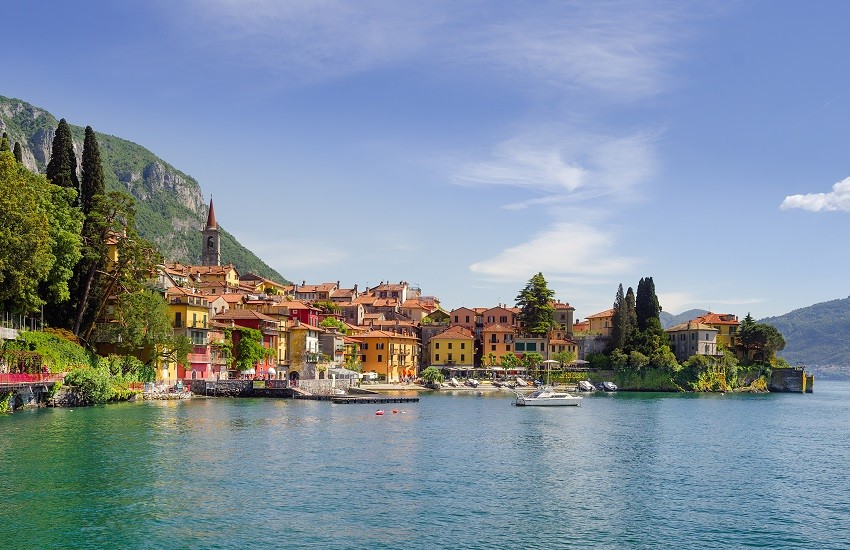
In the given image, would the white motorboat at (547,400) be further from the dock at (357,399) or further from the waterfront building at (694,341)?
the waterfront building at (694,341)

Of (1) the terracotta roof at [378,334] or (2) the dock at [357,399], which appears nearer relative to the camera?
(2) the dock at [357,399]

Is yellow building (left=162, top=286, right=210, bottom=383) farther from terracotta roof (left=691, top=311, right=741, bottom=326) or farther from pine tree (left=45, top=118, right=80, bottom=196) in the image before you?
terracotta roof (left=691, top=311, right=741, bottom=326)

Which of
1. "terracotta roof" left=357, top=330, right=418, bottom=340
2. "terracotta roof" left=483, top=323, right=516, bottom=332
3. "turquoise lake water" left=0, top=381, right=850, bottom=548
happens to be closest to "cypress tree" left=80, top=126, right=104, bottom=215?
"turquoise lake water" left=0, top=381, right=850, bottom=548

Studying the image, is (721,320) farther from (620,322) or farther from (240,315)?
(240,315)

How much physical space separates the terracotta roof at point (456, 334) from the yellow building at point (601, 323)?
20113 millimetres

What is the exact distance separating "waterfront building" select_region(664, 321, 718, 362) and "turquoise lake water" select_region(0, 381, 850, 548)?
66994mm

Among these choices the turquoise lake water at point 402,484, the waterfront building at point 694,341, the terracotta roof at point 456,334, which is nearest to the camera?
the turquoise lake water at point 402,484

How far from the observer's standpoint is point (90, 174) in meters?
68.7

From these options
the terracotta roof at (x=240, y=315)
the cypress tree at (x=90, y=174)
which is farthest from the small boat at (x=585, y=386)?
the cypress tree at (x=90, y=174)

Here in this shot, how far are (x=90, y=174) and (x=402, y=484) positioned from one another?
154 ft

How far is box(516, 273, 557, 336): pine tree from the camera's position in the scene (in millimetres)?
129250

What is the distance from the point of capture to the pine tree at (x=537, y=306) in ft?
424

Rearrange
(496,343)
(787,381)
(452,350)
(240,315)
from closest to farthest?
(240,315) → (787,381) → (496,343) → (452,350)

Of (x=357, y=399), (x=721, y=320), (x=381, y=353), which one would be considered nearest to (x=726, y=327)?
(x=721, y=320)
